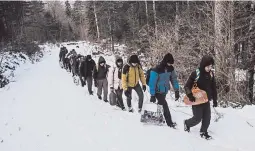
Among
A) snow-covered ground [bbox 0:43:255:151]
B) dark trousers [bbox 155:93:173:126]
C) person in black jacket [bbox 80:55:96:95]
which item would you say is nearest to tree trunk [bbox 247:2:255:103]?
snow-covered ground [bbox 0:43:255:151]

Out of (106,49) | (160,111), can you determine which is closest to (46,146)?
(160,111)

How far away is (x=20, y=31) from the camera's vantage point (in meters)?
36.8

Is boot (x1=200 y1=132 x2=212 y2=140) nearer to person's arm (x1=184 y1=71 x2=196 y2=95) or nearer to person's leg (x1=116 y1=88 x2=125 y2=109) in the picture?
person's arm (x1=184 y1=71 x2=196 y2=95)

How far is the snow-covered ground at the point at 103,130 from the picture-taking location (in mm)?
6039

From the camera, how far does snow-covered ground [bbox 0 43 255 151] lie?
6039mm

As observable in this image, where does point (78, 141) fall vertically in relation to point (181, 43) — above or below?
below

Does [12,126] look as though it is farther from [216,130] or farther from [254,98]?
[254,98]

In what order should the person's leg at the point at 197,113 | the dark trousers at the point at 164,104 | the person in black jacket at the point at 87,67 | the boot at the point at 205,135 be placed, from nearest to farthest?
the person's leg at the point at 197,113
the boot at the point at 205,135
the dark trousers at the point at 164,104
the person in black jacket at the point at 87,67

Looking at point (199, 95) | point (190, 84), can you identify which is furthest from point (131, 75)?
point (199, 95)

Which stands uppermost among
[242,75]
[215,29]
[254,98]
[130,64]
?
[215,29]

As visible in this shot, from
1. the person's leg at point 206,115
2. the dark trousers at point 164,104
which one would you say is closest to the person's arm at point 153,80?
the dark trousers at point 164,104

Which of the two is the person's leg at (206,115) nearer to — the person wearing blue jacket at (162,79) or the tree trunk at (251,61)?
the person wearing blue jacket at (162,79)

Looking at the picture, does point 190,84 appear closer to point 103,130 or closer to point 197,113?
point 197,113

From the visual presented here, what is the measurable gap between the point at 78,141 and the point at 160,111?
7.00 ft
